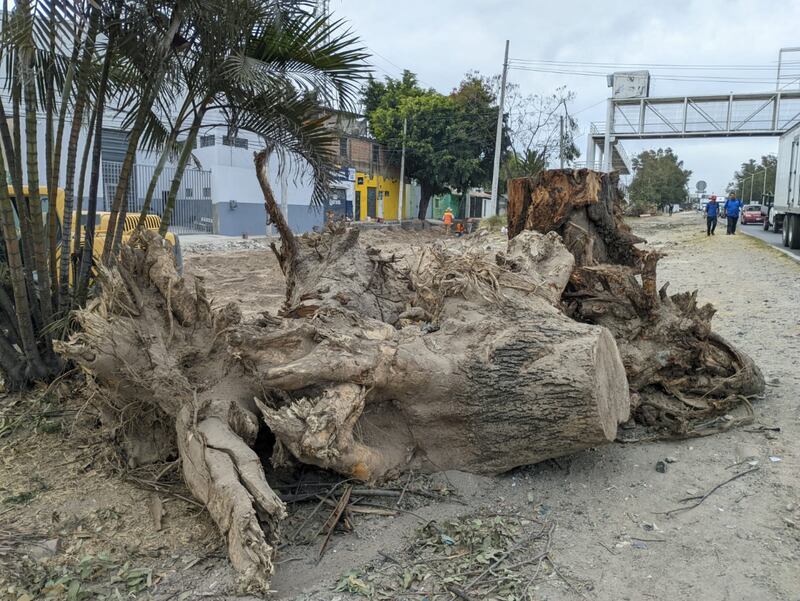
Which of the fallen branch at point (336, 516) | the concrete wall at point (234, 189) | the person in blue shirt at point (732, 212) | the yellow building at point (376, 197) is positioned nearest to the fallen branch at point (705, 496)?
the fallen branch at point (336, 516)

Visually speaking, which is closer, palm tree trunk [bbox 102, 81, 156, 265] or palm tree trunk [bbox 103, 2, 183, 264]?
palm tree trunk [bbox 103, 2, 183, 264]

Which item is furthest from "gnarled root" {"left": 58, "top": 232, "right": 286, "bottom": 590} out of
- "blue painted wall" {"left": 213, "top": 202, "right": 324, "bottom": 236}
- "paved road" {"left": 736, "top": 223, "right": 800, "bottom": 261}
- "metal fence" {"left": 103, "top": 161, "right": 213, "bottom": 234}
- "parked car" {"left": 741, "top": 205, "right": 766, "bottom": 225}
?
"parked car" {"left": 741, "top": 205, "right": 766, "bottom": 225}

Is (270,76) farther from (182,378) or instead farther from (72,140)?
(182,378)

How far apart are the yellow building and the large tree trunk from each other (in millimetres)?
31018

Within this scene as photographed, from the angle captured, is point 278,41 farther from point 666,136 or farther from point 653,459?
point 666,136

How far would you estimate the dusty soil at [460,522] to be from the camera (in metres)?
2.69

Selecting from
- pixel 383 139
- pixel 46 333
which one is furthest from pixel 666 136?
pixel 46 333

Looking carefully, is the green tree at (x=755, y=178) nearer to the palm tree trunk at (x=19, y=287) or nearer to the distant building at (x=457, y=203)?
the distant building at (x=457, y=203)

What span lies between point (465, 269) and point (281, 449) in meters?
1.72

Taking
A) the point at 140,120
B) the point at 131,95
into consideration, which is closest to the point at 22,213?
the point at 140,120

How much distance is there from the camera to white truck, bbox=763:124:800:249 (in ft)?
54.4

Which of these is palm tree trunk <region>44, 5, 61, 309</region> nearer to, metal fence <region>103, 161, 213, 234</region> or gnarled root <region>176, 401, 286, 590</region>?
gnarled root <region>176, 401, 286, 590</region>

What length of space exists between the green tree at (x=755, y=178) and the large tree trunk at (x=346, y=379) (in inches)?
2596

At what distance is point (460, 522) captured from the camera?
317 centimetres
